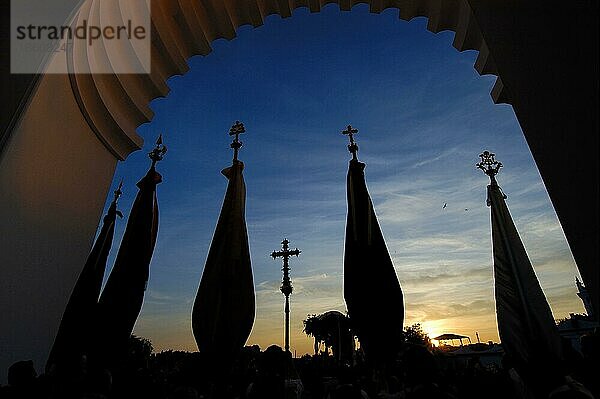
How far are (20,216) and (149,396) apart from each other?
2.39 m

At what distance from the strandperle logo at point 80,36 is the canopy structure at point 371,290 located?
161 inches

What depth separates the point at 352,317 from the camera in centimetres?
489

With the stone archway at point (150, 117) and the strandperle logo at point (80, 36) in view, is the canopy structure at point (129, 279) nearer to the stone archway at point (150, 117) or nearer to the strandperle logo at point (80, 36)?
the stone archway at point (150, 117)

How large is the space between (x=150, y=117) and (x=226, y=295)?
10.2ft

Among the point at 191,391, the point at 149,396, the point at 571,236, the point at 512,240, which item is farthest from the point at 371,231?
the point at 571,236

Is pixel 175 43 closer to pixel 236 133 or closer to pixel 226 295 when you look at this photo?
pixel 236 133

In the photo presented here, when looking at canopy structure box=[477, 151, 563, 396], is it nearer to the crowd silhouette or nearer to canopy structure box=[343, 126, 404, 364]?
the crowd silhouette

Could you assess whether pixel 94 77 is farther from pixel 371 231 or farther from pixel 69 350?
pixel 371 231

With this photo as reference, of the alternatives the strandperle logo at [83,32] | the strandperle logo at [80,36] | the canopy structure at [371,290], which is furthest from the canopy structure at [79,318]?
the canopy structure at [371,290]

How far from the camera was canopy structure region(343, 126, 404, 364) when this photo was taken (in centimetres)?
466

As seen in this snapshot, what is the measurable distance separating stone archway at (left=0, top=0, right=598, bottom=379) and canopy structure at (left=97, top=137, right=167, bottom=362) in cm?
44

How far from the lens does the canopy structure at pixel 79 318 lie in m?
3.91

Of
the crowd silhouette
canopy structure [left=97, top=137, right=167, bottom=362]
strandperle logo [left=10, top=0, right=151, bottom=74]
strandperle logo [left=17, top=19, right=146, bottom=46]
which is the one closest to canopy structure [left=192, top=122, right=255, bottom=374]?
the crowd silhouette

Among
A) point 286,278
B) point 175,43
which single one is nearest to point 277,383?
point 175,43
